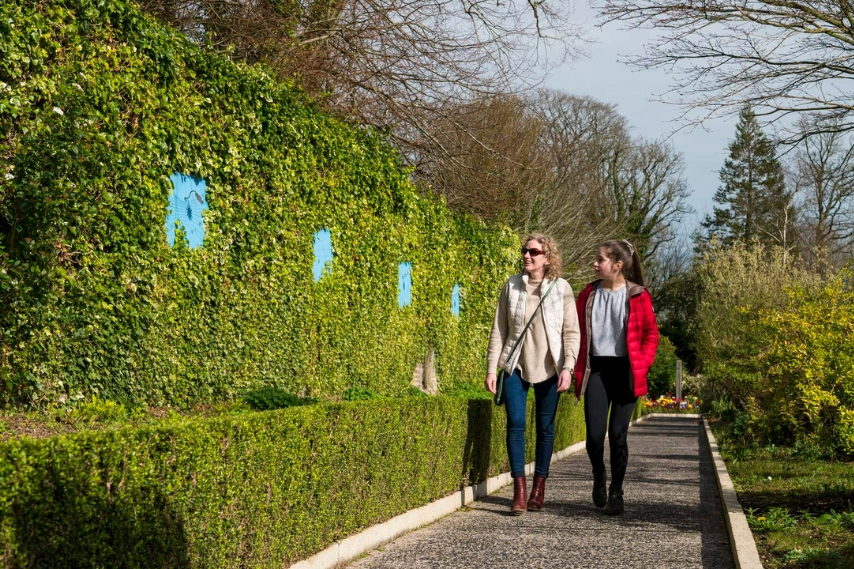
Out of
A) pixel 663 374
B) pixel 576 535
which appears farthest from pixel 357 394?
pixel 663 374

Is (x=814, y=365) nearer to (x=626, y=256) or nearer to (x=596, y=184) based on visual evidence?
(x=626, y=256)

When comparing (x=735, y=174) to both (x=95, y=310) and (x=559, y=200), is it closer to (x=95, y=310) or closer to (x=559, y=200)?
(x=559, y=200)

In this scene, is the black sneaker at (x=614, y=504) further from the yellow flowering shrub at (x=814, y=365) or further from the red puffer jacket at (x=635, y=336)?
the yellow flowering shrub at (x=814, y=365)

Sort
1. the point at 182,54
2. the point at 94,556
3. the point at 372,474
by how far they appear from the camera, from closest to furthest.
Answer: the point at 94,556 → the point at 372,474 → the point at 182,54

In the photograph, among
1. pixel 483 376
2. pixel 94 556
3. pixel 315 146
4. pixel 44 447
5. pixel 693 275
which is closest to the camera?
pixel 44 447

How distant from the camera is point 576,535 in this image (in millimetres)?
6238

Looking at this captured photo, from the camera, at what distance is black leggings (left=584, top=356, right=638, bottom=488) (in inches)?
284

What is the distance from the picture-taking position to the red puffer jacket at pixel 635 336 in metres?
7.11

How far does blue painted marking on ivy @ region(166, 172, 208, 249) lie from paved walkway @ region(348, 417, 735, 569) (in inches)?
107

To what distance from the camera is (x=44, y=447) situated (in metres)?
2.83

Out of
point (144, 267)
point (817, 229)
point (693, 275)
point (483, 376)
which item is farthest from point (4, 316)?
point (693, 275)

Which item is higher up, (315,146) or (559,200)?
(559,200)

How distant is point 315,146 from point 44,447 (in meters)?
6.60

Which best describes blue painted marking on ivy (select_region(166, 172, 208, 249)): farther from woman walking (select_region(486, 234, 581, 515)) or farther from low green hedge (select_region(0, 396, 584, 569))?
woman walking (select_region(486, 234, 581, 515))
